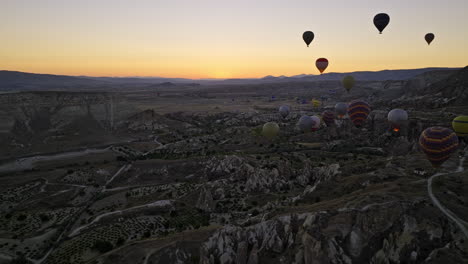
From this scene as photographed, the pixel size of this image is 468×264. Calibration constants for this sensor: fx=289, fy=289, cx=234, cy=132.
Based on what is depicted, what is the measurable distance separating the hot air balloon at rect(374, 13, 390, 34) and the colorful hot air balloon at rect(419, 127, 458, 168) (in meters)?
32.1

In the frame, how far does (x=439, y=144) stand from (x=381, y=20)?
112 feet

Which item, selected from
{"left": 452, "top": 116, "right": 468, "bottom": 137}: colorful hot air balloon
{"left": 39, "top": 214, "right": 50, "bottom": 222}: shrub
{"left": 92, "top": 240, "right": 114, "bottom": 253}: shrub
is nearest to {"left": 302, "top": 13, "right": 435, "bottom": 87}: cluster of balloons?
{"left": 452, "top": 116, "right": 468, "bottom": 137}: colorful hot air balloon

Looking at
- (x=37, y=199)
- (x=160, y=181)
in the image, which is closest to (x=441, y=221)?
(x=160, y=181)

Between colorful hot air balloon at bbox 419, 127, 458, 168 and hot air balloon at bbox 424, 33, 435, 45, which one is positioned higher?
hot air balloon at bbox 424, 33, 435, 45

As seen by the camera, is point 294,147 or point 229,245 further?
point 294,147

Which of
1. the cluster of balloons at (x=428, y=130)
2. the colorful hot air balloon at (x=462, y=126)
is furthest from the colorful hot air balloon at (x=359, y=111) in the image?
the colorful hot air balloon at (x=462, y=126)

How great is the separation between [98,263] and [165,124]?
261ft

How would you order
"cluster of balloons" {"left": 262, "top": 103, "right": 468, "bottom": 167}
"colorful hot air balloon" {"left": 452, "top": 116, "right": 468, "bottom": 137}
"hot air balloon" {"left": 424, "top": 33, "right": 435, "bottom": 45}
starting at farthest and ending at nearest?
1. "hot air balloon" {"left": 424, "top": 33, "right": 435, "bottom": 45}
2. "colorful hot air balloon" {"left": 452, "top": 116, "right": 468, "bottom": 137}
3. "cluster of balloons" {"left": 262, "top": 103, "right": 468, "bottom": 167}

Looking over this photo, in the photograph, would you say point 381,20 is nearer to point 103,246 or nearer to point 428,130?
point 428,130

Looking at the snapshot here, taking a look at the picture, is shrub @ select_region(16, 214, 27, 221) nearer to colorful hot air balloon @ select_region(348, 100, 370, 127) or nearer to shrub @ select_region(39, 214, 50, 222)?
shrub @ select_region(39, 214, 50, 222)

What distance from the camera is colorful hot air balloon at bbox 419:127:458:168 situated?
28938 millimetres

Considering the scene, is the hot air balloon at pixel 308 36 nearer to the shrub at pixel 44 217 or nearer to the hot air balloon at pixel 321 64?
the hot air balloon at pixel 321 64

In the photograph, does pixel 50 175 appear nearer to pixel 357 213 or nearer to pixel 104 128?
pixel 104 128

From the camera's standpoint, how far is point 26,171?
182 feet
